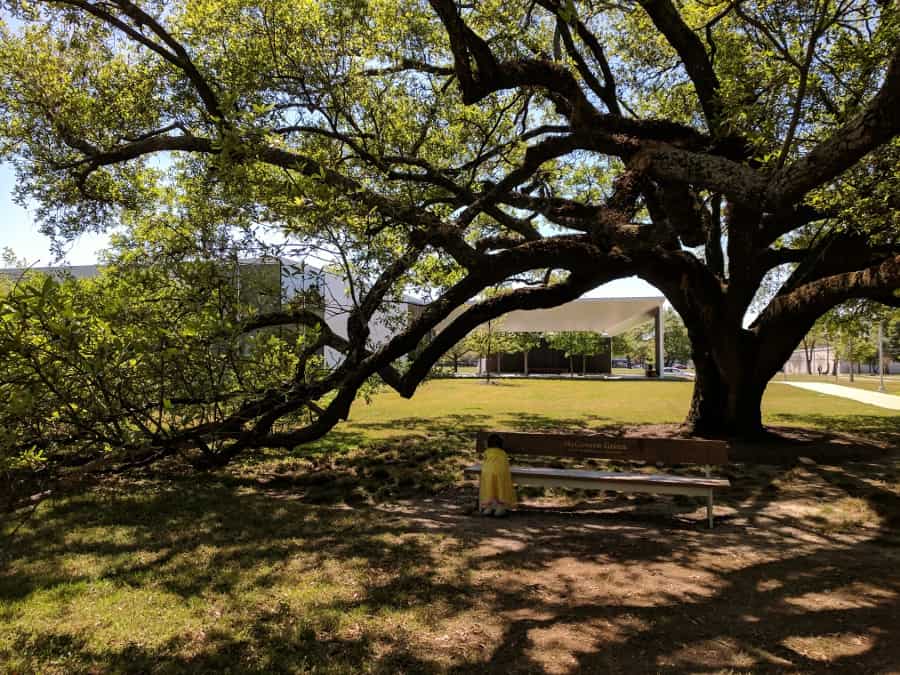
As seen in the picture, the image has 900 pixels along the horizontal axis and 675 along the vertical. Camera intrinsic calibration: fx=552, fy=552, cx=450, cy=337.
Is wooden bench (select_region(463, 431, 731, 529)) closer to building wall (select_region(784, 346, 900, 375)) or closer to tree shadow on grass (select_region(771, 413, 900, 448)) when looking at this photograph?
tree shadow on grass (select_region(771, 413, 900, 448))

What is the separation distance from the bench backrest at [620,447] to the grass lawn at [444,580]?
0.64 metres

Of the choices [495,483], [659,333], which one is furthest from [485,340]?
[495,483]

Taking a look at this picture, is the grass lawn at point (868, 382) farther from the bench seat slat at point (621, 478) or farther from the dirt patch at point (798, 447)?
the bench seat slat at point (621, 478)

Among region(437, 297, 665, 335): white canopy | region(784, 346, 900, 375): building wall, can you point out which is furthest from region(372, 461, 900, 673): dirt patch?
region(784, 346, 900, 375): building wall

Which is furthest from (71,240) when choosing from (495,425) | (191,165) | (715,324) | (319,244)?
(715,324)

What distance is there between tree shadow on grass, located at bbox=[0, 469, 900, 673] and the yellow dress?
0.24m

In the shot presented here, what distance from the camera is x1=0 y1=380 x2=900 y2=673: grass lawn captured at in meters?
3.18

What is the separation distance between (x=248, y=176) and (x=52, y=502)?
203 inches

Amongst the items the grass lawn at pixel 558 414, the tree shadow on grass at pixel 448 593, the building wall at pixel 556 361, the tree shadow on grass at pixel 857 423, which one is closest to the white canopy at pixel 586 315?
the building wall at pixel 556 361

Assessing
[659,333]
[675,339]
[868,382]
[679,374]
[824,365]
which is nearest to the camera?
[868,382]

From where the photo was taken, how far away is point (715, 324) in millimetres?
10008

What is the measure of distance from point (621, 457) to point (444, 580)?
3252 mm

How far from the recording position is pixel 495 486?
251 inches

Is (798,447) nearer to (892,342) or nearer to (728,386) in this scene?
(728,386)
